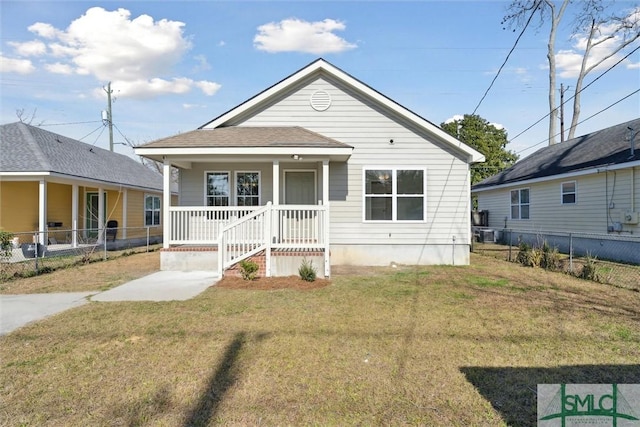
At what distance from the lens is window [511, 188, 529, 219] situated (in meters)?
17.4

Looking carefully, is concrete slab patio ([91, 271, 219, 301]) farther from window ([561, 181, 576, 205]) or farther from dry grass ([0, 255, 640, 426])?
window ([561, 181, 576, 205])

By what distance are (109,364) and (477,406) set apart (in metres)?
3.54

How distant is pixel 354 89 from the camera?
11.1 metres

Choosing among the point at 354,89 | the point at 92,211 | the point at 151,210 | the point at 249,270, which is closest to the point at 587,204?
the point at 354,89

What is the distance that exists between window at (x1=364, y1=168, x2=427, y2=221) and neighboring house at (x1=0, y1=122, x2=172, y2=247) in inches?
335

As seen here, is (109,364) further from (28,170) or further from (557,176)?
(557,176)

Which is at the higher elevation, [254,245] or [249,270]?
[254,245]

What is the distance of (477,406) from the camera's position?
9.91 ft

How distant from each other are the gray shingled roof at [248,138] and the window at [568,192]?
10.1 meters

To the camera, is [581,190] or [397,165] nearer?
[397,165]

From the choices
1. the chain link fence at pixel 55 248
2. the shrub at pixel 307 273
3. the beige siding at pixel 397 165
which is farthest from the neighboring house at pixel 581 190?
the chain link fence at pixel 55 248

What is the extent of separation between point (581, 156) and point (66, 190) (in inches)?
865

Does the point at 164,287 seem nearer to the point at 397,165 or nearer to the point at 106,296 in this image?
the point at 106,296

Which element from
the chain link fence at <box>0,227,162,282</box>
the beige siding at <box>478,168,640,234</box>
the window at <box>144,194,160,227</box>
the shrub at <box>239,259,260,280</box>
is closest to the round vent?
the shrub at <box>239,259,260,280</box>
